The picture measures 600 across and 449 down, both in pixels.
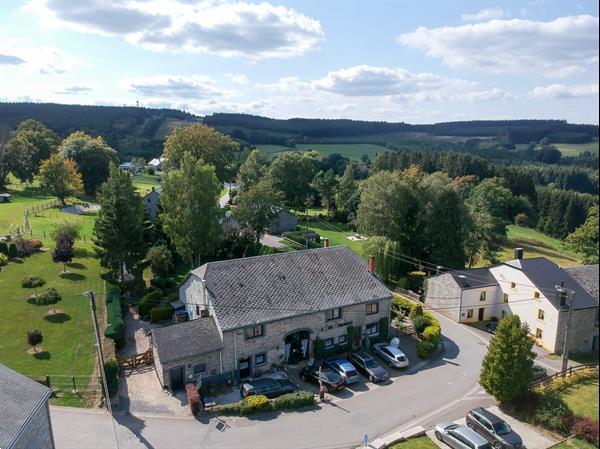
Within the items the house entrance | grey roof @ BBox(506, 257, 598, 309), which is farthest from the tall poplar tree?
grey roof @ BBox(506, 257, 598, 309)

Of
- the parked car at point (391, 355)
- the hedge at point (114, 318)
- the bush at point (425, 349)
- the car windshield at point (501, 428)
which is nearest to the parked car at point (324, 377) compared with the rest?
the parked car at point (391, 355)

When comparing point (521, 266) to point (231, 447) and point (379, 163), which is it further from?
point (379, 163)

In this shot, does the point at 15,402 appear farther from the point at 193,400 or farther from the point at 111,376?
the point at 193,400

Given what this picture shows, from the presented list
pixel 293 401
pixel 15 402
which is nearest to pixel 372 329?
pixel 293 401

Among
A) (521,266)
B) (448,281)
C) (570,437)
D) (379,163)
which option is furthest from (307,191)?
(570,437)

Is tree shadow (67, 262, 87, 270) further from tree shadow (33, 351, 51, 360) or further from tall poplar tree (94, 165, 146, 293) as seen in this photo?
tree shadow (33, 351, 51, 360)

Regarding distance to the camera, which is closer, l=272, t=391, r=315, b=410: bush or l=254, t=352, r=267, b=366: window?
l=272, t=391, r=315, b=410: bush

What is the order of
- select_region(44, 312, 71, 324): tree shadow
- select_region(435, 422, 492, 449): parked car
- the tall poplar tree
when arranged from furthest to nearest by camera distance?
the tall poplar tree < select_region(44, 312, 71, 324): tree shadow < select_region(435, 422, 492, 449): parked car
